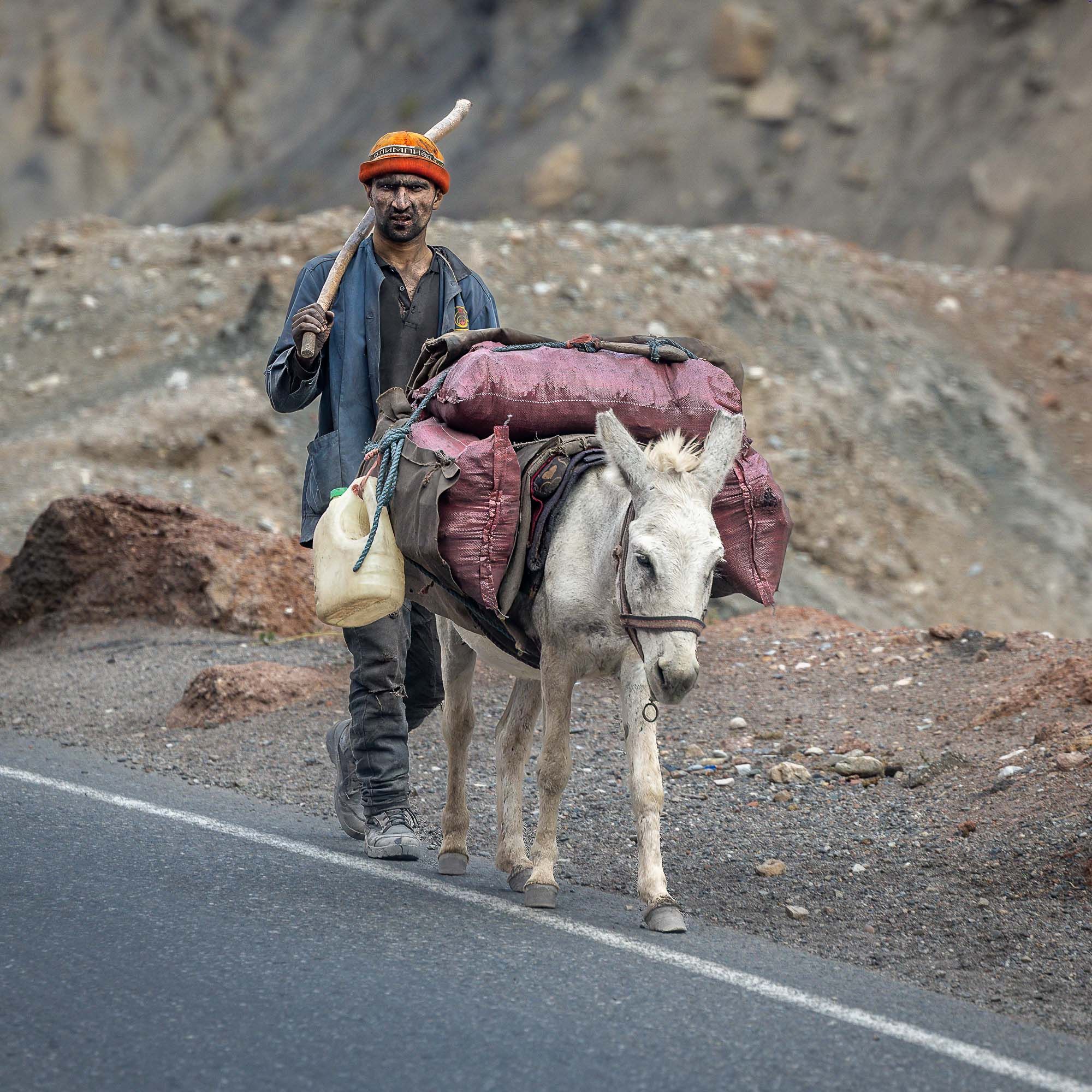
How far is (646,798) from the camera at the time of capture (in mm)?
4883

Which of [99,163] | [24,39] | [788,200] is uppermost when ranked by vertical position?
[24,39]

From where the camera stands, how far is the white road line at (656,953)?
3.73 meters

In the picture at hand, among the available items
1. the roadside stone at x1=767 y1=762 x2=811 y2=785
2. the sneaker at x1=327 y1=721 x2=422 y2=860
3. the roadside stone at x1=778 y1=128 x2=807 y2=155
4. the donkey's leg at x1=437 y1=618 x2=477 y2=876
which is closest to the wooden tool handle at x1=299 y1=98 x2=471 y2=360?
the donkey's leg at x1=437 y1=618 x2=477 y2=876

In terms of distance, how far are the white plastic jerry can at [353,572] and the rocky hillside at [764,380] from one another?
1116 centimetres

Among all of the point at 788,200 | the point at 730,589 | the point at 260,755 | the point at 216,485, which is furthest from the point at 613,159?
the point at 730,589

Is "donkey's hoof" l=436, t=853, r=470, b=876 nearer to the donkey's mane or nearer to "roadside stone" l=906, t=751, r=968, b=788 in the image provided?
the donkey's mane

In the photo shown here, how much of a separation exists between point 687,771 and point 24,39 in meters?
40.5

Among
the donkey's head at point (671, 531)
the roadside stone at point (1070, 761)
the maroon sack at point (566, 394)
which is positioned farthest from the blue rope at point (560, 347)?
the roadside stone at point (1070, 761)

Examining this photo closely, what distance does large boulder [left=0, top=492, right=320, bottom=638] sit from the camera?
37.6 ft

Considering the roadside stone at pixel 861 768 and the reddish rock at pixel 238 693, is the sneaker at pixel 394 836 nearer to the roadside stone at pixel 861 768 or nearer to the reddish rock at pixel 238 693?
the roadside stone at pixel 861 768

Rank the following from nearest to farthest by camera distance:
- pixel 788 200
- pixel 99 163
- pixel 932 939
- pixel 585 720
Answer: pixel 932 939
pixel 585 720
pixel 788 200
pixel 99 163

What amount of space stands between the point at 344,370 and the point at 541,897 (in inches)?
94.2

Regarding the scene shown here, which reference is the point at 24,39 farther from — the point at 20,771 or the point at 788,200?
the point at 20,771

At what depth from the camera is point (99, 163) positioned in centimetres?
4100
